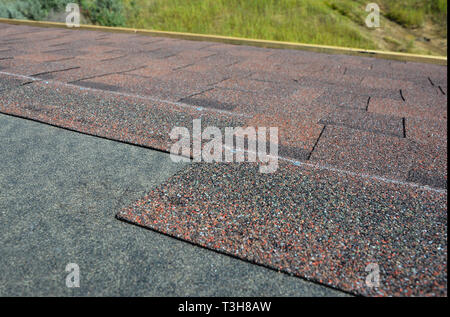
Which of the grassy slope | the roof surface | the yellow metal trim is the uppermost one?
the grassy slope

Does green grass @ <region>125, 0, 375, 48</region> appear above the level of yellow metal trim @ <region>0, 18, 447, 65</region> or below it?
above

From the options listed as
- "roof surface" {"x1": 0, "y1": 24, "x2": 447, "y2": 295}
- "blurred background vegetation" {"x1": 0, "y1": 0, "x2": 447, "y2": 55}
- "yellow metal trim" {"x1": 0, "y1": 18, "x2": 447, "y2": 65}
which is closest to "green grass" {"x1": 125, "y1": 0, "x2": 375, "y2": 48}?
"blurred background vegetation" {"x1": 0, "y1": 0, "x2": 447, "y2": 55}

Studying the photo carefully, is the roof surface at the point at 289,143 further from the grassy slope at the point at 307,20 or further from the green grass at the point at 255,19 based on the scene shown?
the grassy slope at the point at 307,20

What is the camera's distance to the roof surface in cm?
168

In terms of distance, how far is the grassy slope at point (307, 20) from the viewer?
25.5ft

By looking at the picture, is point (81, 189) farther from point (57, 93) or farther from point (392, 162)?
point (392, 162)

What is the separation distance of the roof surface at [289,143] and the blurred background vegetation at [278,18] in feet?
8.06

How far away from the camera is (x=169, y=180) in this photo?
2.18 meters

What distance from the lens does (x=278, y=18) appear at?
826 cm

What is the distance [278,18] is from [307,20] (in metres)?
0.71

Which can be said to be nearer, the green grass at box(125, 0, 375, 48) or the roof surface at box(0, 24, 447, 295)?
the roof surface at box(0, 24, 447, 295)

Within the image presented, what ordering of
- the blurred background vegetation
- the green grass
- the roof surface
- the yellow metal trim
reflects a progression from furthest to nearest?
the blurred background vegetation → the green grass → the yellow metal trim → the roof surface

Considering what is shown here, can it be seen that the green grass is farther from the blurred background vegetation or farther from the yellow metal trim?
the yellow metal trim
